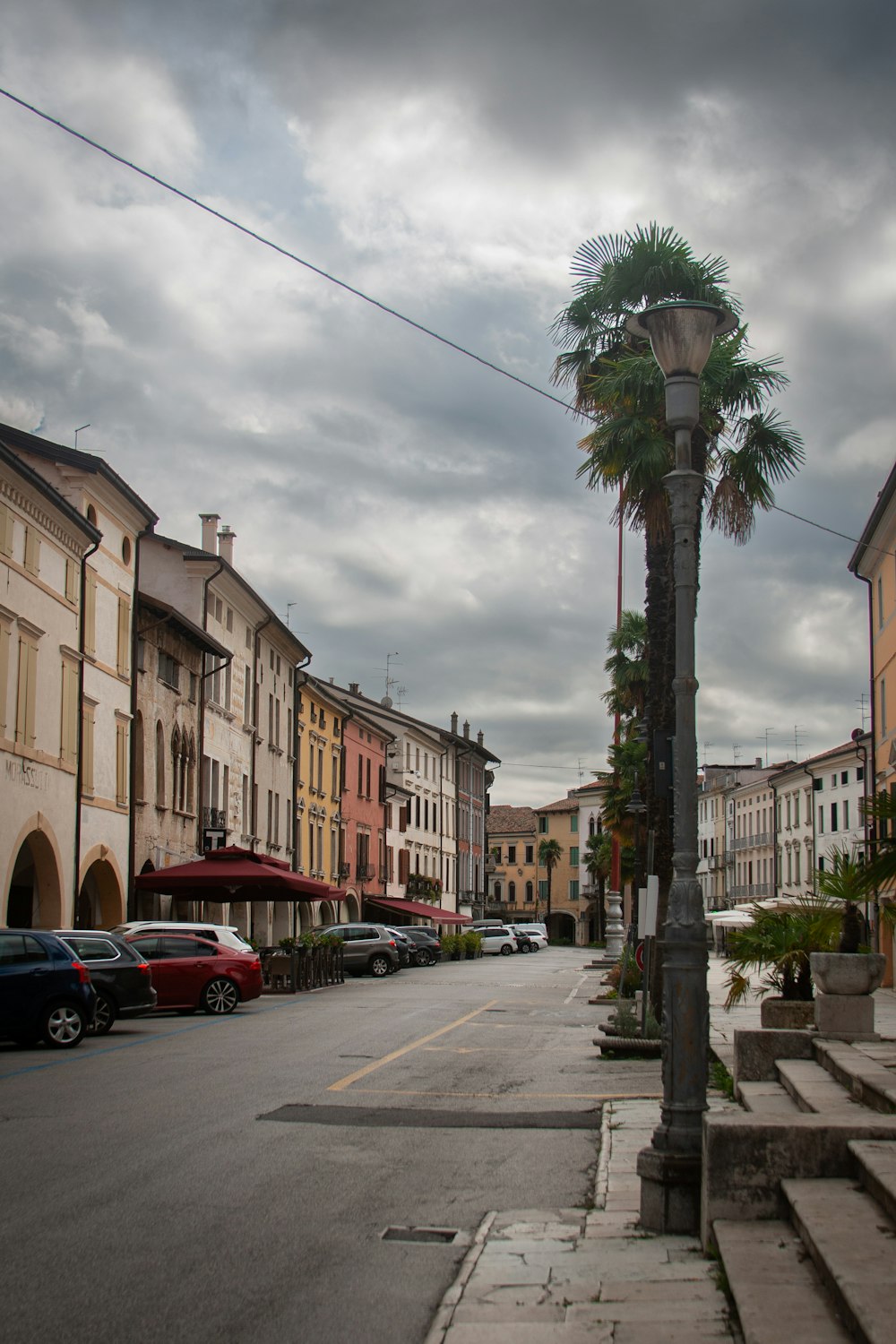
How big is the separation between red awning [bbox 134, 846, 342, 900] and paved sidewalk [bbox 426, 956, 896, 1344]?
22596mm

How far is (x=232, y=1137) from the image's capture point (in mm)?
10539

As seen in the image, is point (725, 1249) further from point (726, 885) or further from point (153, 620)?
point (726, 885)

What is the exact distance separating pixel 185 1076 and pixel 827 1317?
34.5ft

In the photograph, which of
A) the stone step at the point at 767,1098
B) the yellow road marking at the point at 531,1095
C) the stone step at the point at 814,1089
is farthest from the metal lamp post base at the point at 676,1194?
the yellow road marking at the point at 531,1095

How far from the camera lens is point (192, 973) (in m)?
24.2

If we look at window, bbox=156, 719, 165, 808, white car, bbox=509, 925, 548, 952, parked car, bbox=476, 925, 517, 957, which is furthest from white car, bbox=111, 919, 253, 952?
white car, bbox=509, 925, 548, 952

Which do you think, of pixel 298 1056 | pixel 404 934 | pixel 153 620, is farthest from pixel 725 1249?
pixel 404 934

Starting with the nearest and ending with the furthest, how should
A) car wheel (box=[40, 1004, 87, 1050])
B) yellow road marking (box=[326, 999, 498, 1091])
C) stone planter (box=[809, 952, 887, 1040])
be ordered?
stone planter (box=[809, 952, 887, 1040]) → yellow road marking (box=[326, 999, 498, 1091]) → car wheel (box=[40, 1004, 87, 1050])

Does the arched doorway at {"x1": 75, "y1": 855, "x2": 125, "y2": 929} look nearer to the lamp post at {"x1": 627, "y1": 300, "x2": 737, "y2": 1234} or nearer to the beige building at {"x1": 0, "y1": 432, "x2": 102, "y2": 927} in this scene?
the beige building at {"x1": 0, "y1": 432, "x2": 102, "y2": 927}

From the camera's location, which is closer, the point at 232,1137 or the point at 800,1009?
the point at 232,1137

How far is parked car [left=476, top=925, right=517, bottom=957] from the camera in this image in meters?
78.9

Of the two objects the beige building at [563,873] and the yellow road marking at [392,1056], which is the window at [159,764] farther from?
the beige building at [563,873]

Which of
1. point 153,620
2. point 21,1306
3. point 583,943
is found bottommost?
point 583,943

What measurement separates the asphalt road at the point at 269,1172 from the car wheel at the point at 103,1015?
2.61 ft
